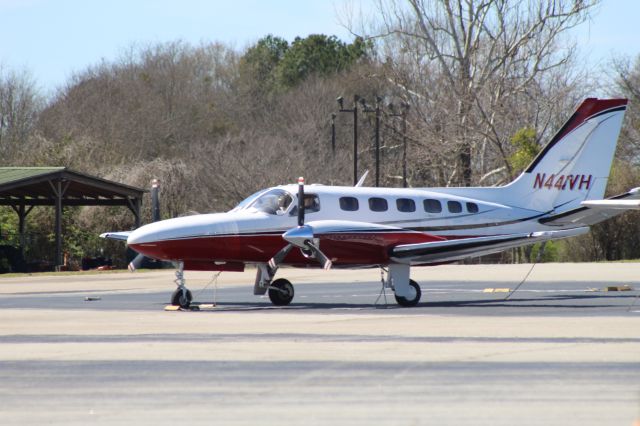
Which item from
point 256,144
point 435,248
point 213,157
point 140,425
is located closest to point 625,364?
point 140,425

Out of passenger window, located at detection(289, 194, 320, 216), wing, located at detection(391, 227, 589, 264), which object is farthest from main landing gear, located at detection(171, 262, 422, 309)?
passenger window, located at detection(289, 194, 320, 216)

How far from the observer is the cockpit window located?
25.8 m

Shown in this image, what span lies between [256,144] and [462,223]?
54119 millimetres

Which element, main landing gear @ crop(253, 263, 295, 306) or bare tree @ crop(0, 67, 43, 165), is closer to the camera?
main landing gear @ crop(253, 263, 295, 306)

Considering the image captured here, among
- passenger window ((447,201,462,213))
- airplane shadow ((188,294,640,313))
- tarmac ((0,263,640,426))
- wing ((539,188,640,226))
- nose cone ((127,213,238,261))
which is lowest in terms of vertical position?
tarmac ((0,263,640,426))

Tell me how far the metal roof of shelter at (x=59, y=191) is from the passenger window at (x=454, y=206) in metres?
25.2

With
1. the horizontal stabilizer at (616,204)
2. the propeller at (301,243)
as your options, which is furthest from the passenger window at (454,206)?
the propeller at (301,243)

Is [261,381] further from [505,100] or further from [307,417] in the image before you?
[505,100]

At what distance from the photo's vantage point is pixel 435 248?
25.5 m

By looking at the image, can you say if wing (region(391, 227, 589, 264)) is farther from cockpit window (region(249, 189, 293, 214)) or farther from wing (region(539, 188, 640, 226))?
cockpit window (region(249, 189, 293, 214))

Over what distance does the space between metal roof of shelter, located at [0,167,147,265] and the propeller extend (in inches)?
986

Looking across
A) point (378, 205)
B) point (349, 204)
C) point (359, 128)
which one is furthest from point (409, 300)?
point (359, 128)

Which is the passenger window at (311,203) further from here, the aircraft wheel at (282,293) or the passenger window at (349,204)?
the aircraft wheel at (282,293)

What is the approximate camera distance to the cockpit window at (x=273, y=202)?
84.7 feet
